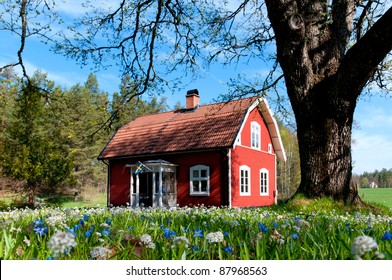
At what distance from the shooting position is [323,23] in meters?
9.25

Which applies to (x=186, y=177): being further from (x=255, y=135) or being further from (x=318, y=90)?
(x=318, y=90)

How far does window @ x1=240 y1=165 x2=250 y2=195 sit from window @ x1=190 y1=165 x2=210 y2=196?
2.30m

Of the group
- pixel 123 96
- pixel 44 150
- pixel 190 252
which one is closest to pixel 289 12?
pixel 123 96

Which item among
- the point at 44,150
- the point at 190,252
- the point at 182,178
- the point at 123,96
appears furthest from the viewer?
the point at 44,150

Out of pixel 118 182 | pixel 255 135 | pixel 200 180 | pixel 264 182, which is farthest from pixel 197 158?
pixel 118 182

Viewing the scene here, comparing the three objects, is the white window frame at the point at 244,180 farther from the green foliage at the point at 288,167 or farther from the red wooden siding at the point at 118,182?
the green foliage at the point at 288,167

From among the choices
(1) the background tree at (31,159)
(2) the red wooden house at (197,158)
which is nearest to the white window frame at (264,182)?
(2) the red wooden house at (197,158)

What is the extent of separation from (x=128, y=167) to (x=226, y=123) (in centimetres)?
834

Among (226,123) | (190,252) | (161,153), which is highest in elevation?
(226,123)

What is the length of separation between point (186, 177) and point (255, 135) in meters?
5.93

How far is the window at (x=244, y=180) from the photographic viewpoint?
22.7m

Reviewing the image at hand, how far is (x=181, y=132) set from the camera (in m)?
24.2

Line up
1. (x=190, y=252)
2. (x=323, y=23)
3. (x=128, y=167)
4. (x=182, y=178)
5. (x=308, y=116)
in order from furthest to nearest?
(x=128, y=167) < (x=182, y=178) < (x=308, y=116) < (x=323, y=23) < (x=190, y=252)

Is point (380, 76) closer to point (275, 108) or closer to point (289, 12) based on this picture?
point (275, 108)
